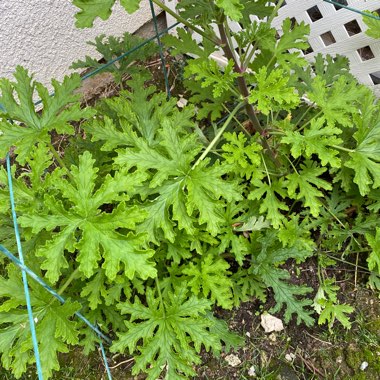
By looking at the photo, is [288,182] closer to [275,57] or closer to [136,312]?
[275,57]

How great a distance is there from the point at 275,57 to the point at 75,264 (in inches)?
63.7

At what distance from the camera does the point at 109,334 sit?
9.13 ft

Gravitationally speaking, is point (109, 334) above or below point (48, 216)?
below

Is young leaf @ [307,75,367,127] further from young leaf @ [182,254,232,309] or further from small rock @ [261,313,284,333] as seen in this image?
small rock @ [261,313,284,333]

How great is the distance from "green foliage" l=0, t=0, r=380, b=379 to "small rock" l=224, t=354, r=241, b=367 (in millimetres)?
93

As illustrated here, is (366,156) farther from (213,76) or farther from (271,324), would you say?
(271,324)

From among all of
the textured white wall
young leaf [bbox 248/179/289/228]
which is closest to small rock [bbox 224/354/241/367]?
young leaf [bbox 248/179/289/228]

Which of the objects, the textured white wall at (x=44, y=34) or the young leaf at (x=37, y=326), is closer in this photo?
the young leaf at (x=37, y=326)

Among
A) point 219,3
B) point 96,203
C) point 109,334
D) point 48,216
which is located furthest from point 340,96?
point 109,334

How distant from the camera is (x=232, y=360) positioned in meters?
2.74

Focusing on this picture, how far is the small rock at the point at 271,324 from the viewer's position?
2793 mm

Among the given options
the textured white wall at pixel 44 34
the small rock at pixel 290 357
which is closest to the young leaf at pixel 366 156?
the small rock at pixel 290 357

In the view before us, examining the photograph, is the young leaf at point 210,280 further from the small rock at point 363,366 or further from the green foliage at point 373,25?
the green foliage at point 373,25

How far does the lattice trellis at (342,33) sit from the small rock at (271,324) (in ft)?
5.64
